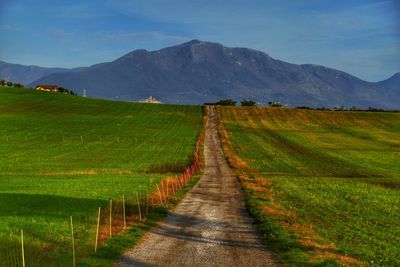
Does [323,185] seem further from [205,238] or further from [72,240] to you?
[72,240]

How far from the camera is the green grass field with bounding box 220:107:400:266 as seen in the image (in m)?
25.7

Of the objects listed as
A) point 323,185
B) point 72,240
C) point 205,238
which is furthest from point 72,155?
point 72,240

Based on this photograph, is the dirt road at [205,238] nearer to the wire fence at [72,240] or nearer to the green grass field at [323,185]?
the green grass field at [323,185]

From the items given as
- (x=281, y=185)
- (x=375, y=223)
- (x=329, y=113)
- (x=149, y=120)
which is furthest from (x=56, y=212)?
(x=329, y=113)

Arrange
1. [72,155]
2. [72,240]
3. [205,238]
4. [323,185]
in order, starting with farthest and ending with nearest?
[72,155], [323,185], [205,238], [72,240]

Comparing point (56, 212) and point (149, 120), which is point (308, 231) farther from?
point (149, 120)

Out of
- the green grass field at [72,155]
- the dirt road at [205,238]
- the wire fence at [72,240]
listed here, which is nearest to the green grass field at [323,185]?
the dirt road at [205,238]

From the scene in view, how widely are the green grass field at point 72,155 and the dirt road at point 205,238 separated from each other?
3.99 meters

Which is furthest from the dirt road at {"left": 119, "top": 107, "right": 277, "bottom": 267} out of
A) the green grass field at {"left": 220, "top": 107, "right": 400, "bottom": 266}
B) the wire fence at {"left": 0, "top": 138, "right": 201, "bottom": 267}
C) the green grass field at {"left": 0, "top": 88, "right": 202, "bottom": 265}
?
the green grass field at {"left": 0, "top": 88, "right": 202, "bottom": 265}

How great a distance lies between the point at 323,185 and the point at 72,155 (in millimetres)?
42144

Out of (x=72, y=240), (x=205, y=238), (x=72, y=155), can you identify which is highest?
(x=72, y=240)

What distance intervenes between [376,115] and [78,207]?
138974mm

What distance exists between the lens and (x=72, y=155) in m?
77.1

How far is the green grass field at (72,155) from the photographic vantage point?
3092cm
